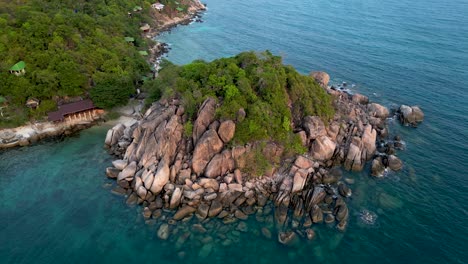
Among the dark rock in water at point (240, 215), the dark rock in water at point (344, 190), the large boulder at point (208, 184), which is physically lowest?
the dark rock in water at point (240, 215)

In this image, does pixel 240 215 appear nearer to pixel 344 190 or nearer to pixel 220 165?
pixel 220 165

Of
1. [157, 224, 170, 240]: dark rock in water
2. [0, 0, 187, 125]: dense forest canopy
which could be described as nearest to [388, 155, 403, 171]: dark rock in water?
[157, 224, 170, 240]: dark rock in water

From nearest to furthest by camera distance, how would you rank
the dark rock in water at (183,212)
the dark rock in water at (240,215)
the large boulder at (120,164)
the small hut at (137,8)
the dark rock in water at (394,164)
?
the dark rock in water at (183,212)
the dark rock in water at (240,215)
the large boulder at (120,164)
the dark rock in water at (394,164)
the small hut at (137,8)

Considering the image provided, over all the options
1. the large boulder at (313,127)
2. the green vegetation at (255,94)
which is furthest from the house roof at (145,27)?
the large boulder at (313,127)

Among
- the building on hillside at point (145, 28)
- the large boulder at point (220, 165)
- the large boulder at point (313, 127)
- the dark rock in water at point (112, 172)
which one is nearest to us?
→ the large boulder at point (220, 165)

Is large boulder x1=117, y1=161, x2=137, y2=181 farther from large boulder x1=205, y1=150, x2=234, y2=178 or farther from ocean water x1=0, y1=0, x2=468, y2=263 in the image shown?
large boulder x1=205, y1=150, x2=234, y2=178

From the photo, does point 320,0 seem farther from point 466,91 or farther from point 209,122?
point 209,122

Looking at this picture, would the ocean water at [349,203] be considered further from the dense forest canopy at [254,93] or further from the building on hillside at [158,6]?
the building on hillside at [158,6]

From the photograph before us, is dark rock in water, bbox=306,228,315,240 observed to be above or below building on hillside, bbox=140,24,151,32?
below
